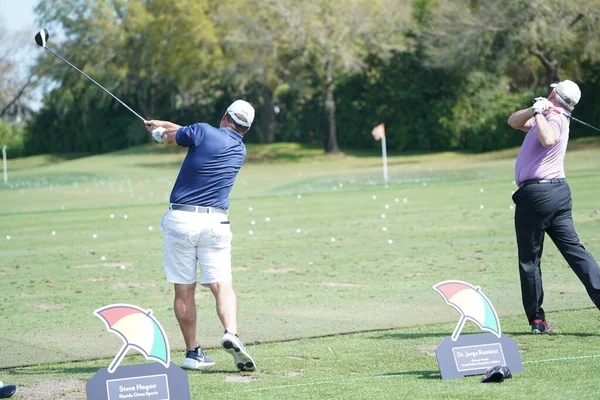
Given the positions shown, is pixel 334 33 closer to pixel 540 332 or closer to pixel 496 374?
pixel 540 332

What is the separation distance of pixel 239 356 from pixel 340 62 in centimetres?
4510

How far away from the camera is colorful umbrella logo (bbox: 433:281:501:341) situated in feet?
22.5

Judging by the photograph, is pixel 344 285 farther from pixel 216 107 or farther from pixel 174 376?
pixel 216 107

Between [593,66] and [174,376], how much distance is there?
145ft

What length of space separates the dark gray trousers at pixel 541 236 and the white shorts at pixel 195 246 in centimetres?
272

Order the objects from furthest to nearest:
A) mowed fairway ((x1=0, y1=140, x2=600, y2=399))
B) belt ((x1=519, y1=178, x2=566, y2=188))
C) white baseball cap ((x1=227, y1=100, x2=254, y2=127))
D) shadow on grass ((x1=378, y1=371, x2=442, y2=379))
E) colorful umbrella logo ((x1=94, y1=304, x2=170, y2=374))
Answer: belt ((x1=519, y1=178, x2=566, y2=188)) → white baseball cap ((x1=227, y1=100, x2=254, y2=127)) → mowed fairway ((x1=0, y1=140, x2=600, y2=399)) → shadow on grass ((x1=378, y1=371, x2=442, y2=379)) → colorful umbrella logo ((x1=94, y1=304, x2=170, y2=374))

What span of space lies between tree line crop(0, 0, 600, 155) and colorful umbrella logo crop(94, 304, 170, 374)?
133 ft

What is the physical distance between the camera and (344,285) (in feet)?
39.5

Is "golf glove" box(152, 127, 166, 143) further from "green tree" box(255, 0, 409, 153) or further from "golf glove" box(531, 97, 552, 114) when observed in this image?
"green tree" box(255, 0, 409, 153)

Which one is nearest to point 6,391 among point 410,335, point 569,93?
point 410,335

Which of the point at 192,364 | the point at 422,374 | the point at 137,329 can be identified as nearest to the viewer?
the point at 137,329

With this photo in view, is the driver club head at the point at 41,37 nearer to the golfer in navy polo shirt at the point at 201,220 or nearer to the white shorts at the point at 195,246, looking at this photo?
the golfer in navy polo shirt at the point at 201,220

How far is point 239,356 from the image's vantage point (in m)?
7.13

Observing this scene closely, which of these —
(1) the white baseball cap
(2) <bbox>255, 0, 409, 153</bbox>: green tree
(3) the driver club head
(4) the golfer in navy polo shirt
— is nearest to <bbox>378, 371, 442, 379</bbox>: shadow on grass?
(4) the golfer in navy polo shirt
